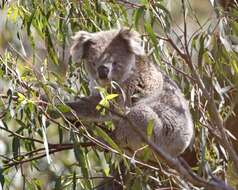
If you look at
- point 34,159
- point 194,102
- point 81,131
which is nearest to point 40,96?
point 81,131

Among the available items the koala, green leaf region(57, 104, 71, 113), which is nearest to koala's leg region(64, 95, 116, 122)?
the koala

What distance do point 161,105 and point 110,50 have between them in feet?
1.45

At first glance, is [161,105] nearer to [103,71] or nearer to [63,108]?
[103,71]

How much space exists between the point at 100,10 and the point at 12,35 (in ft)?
2.04

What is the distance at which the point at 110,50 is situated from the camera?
382cm

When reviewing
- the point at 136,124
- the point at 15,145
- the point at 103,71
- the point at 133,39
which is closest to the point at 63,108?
the point at 15,145

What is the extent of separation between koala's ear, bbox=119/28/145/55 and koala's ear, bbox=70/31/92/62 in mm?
196

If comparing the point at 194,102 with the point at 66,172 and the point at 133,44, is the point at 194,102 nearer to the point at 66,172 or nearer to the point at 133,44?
the point at 133,44

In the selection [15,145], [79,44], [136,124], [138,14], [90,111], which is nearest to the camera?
[138,14]

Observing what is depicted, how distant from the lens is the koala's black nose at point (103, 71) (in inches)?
139

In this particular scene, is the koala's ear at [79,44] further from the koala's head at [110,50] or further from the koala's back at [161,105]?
the koala's back at [161,105]

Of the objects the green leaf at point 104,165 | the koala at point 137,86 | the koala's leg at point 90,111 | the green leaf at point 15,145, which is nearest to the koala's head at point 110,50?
the koala at point 137,86

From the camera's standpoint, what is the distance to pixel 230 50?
2949 mm

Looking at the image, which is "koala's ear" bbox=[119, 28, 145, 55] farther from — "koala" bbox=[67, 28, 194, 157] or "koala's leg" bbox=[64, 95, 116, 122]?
"koala's leg" bbox=[64, 95, 116, 122]
